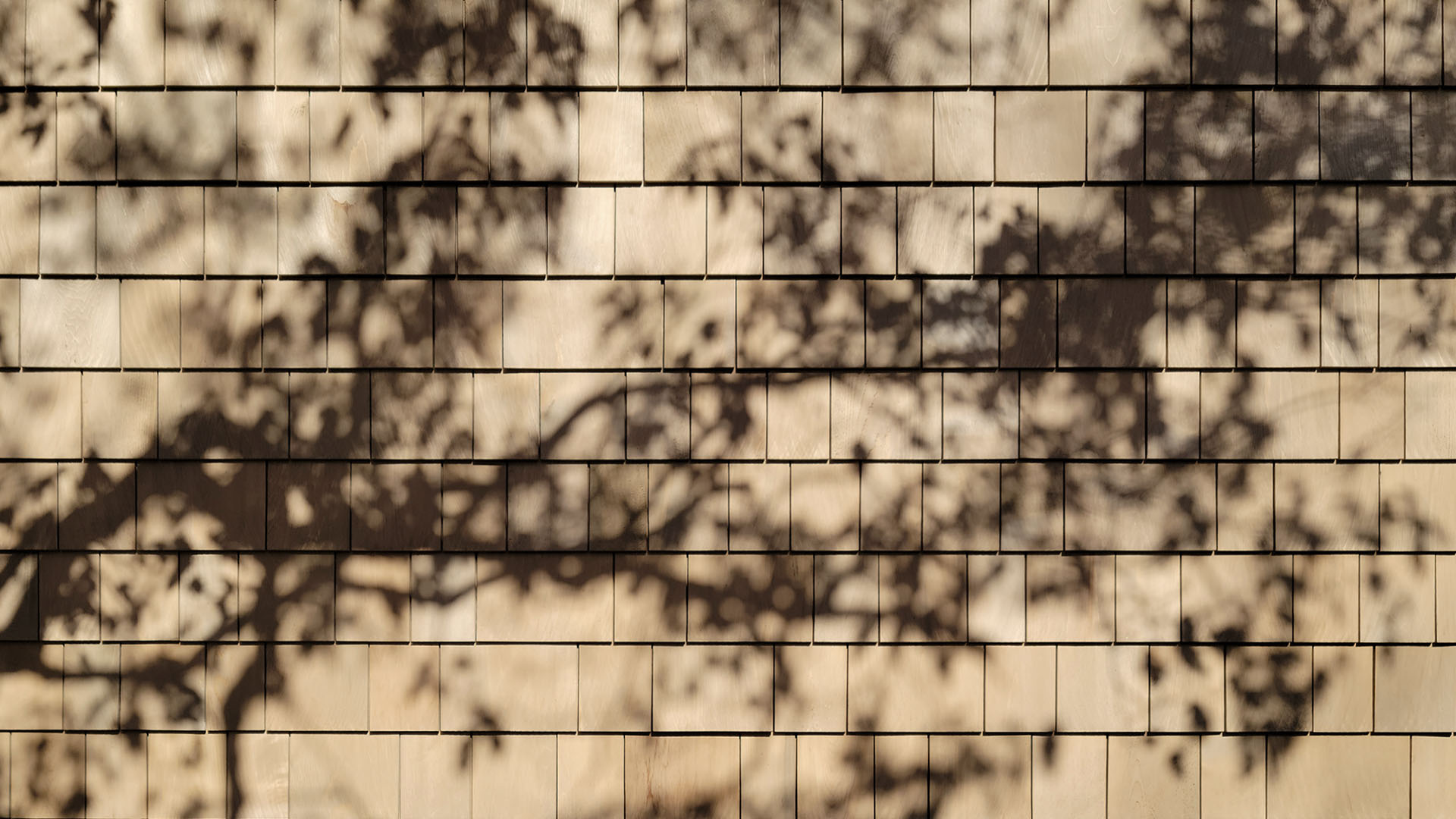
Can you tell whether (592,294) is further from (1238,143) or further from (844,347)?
(1238,143)

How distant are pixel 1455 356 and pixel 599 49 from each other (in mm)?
4061

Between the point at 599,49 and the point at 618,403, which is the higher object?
the point at 599,49

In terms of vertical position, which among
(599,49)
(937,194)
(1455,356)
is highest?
(599,49)

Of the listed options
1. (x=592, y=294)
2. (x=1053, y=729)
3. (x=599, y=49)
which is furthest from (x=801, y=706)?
(x=599, y=49)

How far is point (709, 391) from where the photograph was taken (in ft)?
10.4

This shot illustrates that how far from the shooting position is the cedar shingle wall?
3.19 metres

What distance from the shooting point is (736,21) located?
319cm

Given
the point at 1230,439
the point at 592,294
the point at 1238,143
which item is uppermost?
the point at 1238,143

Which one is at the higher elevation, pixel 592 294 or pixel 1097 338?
pixel 592 294

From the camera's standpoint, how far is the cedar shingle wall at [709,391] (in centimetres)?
A: 319

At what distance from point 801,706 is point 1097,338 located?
2.11 meters

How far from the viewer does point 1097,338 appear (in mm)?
3191

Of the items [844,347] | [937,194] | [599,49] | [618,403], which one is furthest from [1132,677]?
[599,49]

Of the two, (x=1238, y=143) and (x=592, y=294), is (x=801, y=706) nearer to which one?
(x=592, y=294)
